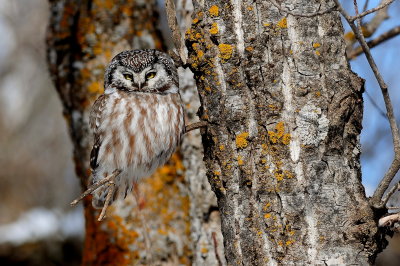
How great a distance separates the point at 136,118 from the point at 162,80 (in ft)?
1.15

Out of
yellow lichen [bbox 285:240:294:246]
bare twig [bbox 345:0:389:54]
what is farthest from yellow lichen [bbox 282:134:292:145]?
bare twig [bbox 345:0:389:54]

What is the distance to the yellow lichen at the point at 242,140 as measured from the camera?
274 cm

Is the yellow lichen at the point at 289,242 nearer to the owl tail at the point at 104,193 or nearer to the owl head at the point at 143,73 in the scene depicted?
the owl head at the point at 143,73

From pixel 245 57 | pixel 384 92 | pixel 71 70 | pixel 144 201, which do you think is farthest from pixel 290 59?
pixel 71 70

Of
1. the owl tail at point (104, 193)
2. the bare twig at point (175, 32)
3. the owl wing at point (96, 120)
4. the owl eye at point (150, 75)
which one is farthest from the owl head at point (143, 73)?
the bare twig at point (175, 32)

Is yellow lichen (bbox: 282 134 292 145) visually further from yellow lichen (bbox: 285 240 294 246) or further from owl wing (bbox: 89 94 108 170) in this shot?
owl wing (bbox: 89 94 108 170)

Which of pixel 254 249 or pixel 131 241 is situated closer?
pixel 254 249

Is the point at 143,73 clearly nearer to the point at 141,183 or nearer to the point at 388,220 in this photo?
the point at 141,183

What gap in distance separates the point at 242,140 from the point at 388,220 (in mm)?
741

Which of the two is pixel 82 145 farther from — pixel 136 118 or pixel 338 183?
pixel 338 183

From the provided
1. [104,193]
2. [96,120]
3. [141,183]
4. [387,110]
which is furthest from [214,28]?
[141,183]

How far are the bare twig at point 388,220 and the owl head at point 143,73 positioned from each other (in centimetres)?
193

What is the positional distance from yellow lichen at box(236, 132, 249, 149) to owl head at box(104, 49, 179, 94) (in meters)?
1.43

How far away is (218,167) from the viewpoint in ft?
9.36
